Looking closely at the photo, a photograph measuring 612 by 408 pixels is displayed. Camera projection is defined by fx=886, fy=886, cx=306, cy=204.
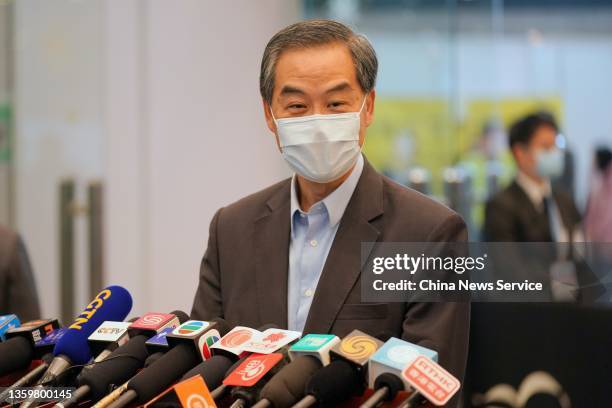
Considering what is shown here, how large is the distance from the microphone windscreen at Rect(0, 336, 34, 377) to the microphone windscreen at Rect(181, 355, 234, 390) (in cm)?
44

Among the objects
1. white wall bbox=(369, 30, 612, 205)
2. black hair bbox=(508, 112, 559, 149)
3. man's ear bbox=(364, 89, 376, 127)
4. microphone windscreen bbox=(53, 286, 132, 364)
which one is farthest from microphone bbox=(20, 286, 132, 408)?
white wall bbox=(369, 30, 612, 205)

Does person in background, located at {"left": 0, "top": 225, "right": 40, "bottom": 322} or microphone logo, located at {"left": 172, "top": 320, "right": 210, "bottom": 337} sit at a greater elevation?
microphone logo, located at {"left": 172, "top": 320, "right": 210, "bottom": 337}

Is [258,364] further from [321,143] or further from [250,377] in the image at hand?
[321,143]

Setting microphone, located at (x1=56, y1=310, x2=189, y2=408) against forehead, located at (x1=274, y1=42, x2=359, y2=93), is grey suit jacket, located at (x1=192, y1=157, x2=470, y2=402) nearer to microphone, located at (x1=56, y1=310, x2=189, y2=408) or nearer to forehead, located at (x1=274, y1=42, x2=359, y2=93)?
forehead, located at (x1=274, y1=42, x2=359, y2=93)

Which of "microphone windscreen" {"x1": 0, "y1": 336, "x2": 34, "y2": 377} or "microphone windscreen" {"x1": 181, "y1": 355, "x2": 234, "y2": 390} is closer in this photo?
"microphone windscreen" {"x1": 181, "y1": 355, "x2": 234, "y2": 390}

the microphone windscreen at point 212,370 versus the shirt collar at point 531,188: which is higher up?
the microphone windscreen at point 212,370

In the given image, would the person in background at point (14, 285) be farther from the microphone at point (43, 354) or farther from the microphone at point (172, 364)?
the microphone at point (172, 364)

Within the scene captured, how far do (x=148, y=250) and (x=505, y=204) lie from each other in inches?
81.7

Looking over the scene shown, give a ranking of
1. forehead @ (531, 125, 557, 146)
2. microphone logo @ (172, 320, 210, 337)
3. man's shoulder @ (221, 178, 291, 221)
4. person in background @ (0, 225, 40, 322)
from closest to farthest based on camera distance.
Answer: microphone logo @ (172, 320, 210, 337) < man's shoulder @ (221, 178, 291, 221) < person in background @ (0, 225, 40, 322) < forehead @ (531, 125, 557, 146)

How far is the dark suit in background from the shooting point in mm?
5021

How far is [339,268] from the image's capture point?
2137mm

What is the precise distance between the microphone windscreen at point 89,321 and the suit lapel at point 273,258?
37 centimetres

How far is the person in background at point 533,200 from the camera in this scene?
16.6 ft

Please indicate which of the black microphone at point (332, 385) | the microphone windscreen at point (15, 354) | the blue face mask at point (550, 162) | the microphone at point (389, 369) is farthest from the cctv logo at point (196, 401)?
the blue face mask at point (550, 162)
